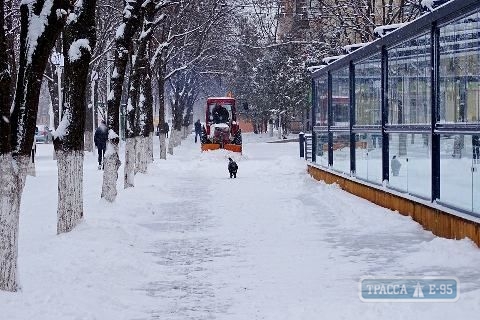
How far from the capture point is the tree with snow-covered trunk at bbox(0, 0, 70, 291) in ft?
30.0

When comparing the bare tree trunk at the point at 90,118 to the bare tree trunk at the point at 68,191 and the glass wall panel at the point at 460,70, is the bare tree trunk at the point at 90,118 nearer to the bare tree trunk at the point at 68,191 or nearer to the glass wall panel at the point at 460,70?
the bare tree trunk at the point at 68,191

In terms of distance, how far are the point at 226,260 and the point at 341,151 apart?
12391 mm

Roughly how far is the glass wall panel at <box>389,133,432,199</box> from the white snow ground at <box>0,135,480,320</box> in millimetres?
648

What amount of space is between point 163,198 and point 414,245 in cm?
977

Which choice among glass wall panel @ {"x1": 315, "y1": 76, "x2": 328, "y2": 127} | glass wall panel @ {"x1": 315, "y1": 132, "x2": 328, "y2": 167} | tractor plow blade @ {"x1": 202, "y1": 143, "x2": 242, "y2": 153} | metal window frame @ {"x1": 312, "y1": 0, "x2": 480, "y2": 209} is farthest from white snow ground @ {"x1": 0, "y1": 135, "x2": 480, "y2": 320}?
tractor plow blade @ {"x1": 202, "y1": 143, "x2": 242, "y2": 153}

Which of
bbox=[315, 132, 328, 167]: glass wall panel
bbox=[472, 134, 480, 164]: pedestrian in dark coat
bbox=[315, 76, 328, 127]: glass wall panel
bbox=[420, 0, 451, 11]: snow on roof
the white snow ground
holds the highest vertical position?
bbox=[420, 0, 451, 11]: snow on roof

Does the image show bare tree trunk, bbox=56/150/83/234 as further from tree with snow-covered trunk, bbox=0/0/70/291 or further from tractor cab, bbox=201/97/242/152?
tractor cab, bbox=201/97/242/152

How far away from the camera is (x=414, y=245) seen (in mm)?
12617

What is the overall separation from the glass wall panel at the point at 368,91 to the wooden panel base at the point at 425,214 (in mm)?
1518

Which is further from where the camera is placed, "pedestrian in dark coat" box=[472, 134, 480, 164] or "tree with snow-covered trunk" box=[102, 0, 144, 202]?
"tree with snow-covered trunk" box=[102, 0, 144, 202]

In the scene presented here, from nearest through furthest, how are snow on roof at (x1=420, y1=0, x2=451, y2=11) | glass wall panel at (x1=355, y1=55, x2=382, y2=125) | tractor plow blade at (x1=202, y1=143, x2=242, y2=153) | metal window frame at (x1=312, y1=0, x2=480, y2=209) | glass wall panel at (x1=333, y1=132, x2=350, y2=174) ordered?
metal window frame at (x1=312, y1=0, x2=480, y2=209), snow on roof at (x1=420, y1=0, x2=451, y2=11), glass wall panel at (x1=355, y1=55, x2=382, y2=125), glass wall panel at (x1=333, y1=132, x2=350, y2=174), tractor plow blade at (x1=202, y1=143, x2=242, y2=153)

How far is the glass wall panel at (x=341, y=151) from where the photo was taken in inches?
888

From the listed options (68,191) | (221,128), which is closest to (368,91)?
(68,191)

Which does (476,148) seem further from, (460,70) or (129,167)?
(129,167)
